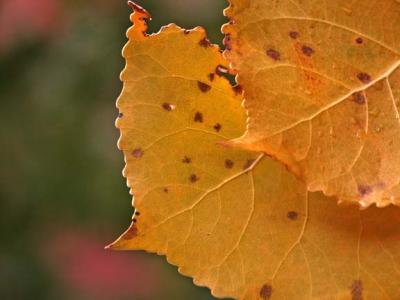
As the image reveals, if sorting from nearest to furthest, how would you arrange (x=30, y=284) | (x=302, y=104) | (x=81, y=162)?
(x=302, y=104) → (x=81, y=162) → (x=30, y=284)

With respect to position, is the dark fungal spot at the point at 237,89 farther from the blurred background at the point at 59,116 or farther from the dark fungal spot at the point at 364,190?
the blurred background at the point at 59,116

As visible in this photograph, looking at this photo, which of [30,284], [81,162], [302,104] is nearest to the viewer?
[302,104]

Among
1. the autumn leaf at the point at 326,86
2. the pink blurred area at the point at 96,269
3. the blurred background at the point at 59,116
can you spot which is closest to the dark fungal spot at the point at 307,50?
the autumn leaf at the point at 326,86

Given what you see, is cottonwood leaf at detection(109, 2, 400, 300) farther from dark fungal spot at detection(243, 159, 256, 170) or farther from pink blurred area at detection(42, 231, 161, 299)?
pink blurred area at detection(42, 231, 161, 299)

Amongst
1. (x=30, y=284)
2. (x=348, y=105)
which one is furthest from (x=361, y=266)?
(x=30, y=284)

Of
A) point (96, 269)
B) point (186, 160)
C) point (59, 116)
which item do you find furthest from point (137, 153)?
point (96, 269)

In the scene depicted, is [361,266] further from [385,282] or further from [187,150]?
[187,150]

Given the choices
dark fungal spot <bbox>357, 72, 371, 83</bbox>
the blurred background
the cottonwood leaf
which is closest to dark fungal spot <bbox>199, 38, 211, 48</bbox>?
A: the cottonwood leaf

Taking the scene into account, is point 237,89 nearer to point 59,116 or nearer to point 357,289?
point 357,289
